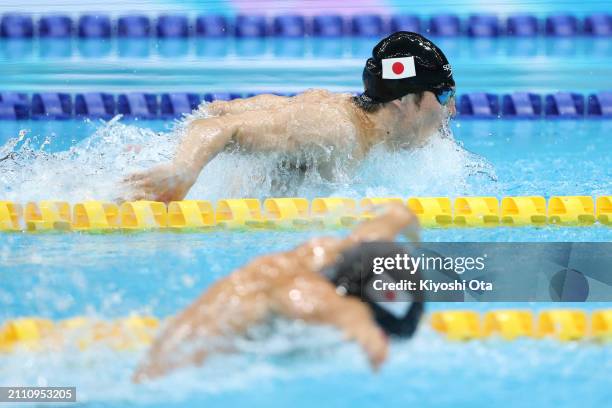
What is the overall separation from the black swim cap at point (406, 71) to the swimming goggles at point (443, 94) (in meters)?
0.01

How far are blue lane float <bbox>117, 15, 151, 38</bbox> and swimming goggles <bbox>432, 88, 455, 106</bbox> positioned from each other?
383 cm

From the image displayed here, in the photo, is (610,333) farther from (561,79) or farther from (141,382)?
(561,79)

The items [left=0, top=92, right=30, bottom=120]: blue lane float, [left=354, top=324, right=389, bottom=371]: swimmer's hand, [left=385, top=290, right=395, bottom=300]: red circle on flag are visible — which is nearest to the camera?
[left=354, top=324, right=389, bottom=371]: swimmer's hand

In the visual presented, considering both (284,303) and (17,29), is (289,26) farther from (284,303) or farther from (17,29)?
(284,303)

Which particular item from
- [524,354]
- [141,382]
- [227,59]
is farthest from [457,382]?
[227,59]

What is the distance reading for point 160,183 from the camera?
11.3ft

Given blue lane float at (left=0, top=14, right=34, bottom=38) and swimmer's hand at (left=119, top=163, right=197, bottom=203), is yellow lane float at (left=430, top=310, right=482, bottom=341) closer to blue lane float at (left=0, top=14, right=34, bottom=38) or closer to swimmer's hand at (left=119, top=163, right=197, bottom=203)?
swimmer's hand at (left=119, top=163, right=197, bottom=203)

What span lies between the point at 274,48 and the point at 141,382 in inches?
201

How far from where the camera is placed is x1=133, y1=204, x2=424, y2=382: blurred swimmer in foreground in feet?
6.46

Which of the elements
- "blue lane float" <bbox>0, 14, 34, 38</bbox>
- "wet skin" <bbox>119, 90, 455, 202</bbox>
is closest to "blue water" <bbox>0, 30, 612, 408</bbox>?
"wet skin" <bbox>119, 90, 455, 202</bbox>

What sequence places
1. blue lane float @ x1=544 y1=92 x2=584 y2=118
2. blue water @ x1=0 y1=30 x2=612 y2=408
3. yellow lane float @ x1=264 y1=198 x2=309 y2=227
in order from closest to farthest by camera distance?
1. blue water @ x1=0 y1=30 x2=612 y2=408
2. yellow lane float @ x1=264 y1=198 x2=309 y2=227
3. blue lane float @ x1=544 y1=92 x2=584 y2=118

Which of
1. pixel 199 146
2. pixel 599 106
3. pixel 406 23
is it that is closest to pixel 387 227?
pixel 199 146

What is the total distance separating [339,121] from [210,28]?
377 cm

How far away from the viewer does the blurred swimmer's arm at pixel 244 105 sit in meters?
3.82
